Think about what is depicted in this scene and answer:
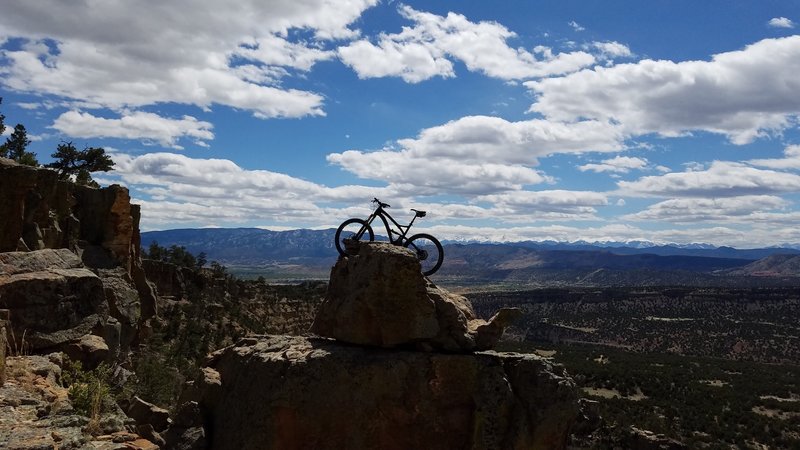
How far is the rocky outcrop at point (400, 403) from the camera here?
1274 centimetres

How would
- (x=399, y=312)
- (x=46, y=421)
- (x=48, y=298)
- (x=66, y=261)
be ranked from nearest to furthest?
(x=46, y=421) → (x=399, y=312) → (x=48, y=298) → (x=66, y=261)

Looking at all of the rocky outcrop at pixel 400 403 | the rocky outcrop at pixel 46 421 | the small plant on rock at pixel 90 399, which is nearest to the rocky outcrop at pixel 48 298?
the small plant on rock at pixel 90 399

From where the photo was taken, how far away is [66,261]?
17016 millimetres

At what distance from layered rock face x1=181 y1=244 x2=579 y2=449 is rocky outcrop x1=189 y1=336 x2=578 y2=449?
0.02 meters

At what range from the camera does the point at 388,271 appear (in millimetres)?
13508

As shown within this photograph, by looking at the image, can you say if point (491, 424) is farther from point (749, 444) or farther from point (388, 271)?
point (749, 444)

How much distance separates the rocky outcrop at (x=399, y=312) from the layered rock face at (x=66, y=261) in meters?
7.52

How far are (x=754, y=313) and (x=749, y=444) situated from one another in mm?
116364

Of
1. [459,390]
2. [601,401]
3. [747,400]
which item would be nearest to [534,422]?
[459,390]

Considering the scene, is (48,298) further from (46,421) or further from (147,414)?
(46,421)

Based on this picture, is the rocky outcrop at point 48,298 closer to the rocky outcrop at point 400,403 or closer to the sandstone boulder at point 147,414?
the sandstone boulder at point 147,414

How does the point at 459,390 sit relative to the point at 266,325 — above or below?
above

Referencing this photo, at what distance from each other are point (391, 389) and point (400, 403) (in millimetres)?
377

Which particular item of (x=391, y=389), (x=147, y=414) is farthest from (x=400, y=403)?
(x=147, y=414)
